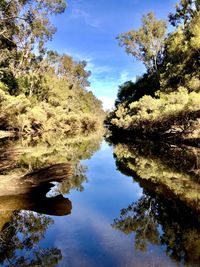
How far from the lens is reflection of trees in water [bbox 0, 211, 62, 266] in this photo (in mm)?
5367

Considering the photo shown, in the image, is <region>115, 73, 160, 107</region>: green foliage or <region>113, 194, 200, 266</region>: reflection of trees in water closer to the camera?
<region>113, 194, 200, 266</region>: reflection of trees in water

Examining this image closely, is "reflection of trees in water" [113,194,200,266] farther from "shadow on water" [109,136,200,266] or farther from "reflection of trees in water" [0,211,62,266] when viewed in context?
"reflection of trees in water" [0,211,62,266]

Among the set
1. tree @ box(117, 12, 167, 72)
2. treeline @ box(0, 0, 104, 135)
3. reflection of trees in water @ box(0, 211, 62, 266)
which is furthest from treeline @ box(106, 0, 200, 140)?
reflection of trees in water @ box(0, 211, 62, 266)

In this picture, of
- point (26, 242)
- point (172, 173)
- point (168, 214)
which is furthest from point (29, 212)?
point (172, 173)

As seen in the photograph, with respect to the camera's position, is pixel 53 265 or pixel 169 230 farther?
pixel 169 230

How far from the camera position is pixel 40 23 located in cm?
3183

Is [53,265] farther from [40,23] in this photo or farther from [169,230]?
[40,23]

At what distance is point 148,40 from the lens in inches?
1588

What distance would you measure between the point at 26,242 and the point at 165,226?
3.05 metres

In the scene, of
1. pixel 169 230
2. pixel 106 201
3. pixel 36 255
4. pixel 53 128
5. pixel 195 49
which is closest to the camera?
pixel 36 255

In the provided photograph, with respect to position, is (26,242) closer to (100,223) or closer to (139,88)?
(100,223)

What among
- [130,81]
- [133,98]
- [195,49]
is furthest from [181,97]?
[130,81]

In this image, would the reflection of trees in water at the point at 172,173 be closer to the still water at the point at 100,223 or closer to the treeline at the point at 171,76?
the still water at the point at 100,223

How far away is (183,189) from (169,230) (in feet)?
11.5
